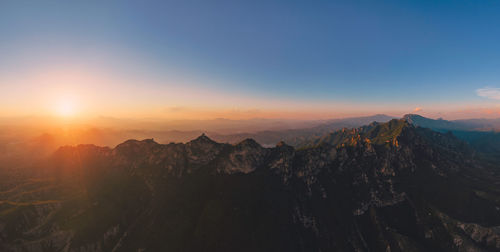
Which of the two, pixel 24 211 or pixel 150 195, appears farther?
pixel 150 195

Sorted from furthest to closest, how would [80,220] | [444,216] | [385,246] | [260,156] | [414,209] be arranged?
1. [260,156]
2. [414,209]
3. [444,216]
4. [385,246]
5. [80,220]

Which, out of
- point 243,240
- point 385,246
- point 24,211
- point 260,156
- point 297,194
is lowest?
point 385,246

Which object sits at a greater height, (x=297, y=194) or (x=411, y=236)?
(x=297, y=194)

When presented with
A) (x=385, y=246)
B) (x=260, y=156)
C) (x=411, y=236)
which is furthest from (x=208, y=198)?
(x=411, y=236)

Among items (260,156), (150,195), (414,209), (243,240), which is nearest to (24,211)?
(150,195)

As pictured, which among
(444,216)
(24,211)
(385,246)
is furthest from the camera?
(444,216)

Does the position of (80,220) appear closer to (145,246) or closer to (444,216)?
(145,246)
